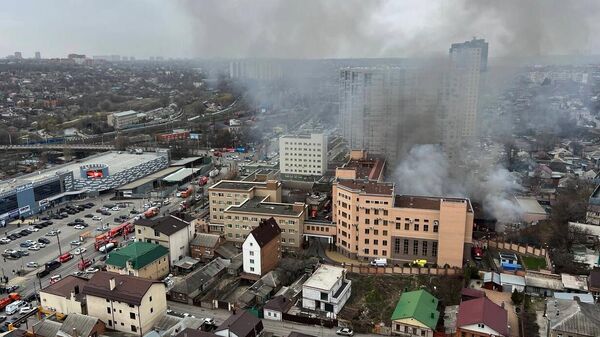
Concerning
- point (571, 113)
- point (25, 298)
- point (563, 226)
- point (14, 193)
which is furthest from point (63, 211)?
point (571, 113)

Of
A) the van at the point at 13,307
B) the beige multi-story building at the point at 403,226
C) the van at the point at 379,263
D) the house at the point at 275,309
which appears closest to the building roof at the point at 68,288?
the van at the point at 13,307

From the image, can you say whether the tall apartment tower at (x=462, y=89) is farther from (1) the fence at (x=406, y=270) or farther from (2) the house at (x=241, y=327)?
(2) the house at (x=241, y=327)

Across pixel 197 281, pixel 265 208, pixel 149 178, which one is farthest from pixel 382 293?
pixel 149 178

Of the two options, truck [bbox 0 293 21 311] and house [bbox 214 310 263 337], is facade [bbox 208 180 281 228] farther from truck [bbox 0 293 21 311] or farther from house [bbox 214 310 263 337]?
house [bbox 214 310 263 337]

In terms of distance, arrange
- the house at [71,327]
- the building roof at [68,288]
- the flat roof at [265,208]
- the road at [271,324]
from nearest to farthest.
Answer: the house at [71,327] < the road at [271,324] < the building roof at [68,288] < the flat roof at [265,208]

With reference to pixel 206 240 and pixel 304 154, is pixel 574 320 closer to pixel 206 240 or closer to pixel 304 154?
pixel 206 240

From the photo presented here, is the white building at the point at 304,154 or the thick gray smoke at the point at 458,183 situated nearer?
the thick gray smoke at the point at 458,183
